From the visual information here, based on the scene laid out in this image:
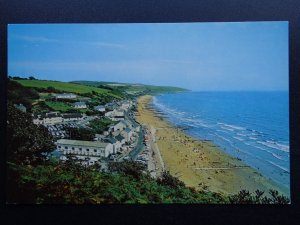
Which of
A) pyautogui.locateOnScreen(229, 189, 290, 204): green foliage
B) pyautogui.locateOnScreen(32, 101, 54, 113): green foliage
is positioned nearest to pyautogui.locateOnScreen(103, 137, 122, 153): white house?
pyautogui.locateOnScreen(32, 101, 54, 113): green foliage

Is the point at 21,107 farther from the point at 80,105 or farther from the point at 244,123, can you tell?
the point at 244,123

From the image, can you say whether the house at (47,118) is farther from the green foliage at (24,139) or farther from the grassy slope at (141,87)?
the grassy slope at (141,87)

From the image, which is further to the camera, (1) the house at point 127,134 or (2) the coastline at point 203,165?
(1) the house at point 127,134

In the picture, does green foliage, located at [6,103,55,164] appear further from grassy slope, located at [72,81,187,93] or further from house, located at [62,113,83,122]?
grassy slope, located at [72,81,187,93]

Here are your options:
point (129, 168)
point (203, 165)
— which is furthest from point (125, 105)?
point (203, 165)

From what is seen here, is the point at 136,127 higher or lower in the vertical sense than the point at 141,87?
lower

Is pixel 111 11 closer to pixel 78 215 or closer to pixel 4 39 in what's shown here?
pixel 4 39

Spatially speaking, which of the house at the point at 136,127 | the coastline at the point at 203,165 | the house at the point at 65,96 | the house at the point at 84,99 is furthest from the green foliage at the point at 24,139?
the coastline at the point at 203,165
